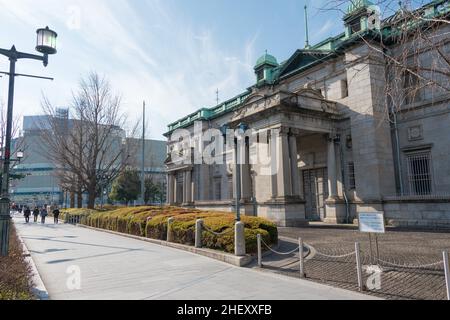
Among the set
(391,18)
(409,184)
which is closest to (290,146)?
(409,184)

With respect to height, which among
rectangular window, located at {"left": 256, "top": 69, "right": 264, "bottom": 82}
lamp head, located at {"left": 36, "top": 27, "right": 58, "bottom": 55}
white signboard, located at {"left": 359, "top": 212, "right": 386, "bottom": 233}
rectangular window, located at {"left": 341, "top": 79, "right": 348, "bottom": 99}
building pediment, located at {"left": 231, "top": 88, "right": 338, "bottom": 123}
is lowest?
white signboard, located at {"left": 359, "top": 212, "right": 386, "bottom": 233}

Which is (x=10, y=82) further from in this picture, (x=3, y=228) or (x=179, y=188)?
(x=179, y=188)

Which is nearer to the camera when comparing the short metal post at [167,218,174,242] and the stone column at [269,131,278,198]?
the short metal post at [167,218,174,242]

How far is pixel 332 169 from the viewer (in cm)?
2209

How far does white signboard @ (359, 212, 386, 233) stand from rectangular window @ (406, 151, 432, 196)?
43.5 ft

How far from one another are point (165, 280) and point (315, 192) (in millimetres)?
18843

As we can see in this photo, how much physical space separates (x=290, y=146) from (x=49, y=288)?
16.0 meters

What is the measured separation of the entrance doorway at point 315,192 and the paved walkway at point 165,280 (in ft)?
49.0

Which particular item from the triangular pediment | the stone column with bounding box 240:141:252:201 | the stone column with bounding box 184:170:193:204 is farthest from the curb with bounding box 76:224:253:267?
the stone column with bounding box 184:170:193:204

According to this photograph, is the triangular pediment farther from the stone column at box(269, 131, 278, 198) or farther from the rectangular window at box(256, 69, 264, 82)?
the stone column at box(269, 131, 278, 198)

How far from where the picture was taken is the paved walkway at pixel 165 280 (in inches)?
255

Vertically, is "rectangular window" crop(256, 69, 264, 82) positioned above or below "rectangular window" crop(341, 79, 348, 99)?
above

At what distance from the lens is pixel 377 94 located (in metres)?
19.8

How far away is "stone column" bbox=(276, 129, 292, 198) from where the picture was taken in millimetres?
19562
